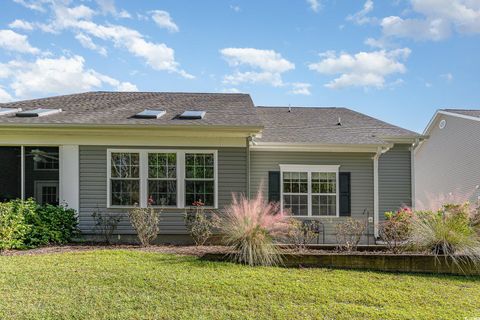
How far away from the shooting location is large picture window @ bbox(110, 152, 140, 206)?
30.5 ft

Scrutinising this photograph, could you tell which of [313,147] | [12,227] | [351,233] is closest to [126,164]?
[12,227]

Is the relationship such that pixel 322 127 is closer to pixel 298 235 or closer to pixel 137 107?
pixel 298 235

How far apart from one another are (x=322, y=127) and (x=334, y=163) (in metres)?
1.95

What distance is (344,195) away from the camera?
10.5m

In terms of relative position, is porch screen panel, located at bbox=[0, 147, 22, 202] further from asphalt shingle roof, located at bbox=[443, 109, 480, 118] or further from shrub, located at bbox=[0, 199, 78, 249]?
asphalt shingle roof, located at bbox=[443, 109, 480, 118]

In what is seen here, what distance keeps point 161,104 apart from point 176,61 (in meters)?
1.90

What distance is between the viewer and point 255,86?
1476cm

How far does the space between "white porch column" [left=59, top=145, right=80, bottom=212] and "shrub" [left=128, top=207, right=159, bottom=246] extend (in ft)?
5.98

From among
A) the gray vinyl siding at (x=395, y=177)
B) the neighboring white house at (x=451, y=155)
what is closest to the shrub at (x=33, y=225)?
the gray vinyl siding at (x=395, y=177)

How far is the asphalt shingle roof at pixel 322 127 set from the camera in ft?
35.8

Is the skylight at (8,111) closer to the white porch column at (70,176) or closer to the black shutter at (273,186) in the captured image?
the white porch column at (70,176)

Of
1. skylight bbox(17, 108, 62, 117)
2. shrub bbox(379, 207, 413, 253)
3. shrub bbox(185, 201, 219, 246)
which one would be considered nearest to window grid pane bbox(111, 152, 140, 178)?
shrub bbox(185, 201, 219, 246)

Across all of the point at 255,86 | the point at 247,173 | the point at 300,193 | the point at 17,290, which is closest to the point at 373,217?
the point at 300,193

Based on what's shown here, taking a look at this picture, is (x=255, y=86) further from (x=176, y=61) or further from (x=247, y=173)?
(x=247, y=173)
